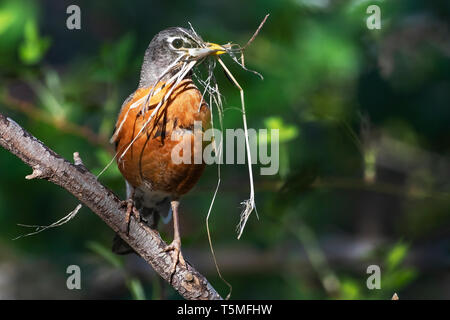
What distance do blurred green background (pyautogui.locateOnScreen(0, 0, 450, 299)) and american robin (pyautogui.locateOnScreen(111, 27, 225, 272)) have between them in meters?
0.36

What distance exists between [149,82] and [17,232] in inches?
103

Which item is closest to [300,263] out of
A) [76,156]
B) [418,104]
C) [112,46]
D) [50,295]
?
[418,104]

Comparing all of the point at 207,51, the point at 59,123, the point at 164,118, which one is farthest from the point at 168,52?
the point at 59,123

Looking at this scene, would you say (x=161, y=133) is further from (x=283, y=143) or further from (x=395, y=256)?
(x=395, y=256)

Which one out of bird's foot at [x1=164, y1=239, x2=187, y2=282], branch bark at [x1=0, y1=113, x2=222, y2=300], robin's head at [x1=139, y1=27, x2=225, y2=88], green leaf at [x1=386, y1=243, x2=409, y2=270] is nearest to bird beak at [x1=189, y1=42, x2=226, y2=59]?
robin's head at [x1=139, y1=27, x2=225, y2=88]

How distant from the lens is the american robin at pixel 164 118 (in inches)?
111

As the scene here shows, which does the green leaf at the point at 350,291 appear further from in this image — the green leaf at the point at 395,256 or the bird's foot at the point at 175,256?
the bird's foot at the point at 175,256

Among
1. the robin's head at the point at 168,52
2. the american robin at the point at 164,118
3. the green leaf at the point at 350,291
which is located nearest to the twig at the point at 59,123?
the american robin at the point at 164,118

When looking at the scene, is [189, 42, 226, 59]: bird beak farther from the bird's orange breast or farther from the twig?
the twig

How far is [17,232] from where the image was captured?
5.07 meters

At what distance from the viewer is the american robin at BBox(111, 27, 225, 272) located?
2812 millimetres

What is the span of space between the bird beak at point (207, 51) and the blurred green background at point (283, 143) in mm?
679
